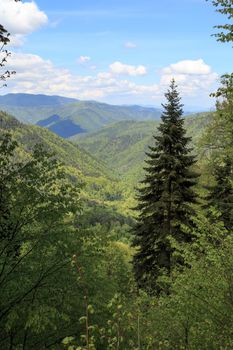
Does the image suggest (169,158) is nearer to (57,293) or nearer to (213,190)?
(213,190)

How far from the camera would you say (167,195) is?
24156 mm

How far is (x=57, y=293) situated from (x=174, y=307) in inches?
205

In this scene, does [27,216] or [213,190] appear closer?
[27,216]

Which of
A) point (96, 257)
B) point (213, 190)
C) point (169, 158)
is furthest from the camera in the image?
point (213, 190)

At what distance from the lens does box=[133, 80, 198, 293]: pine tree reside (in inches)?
952

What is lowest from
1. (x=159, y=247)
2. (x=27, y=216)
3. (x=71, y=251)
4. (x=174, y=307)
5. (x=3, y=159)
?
(x=159, y=247)

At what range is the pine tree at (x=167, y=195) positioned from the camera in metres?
24.2

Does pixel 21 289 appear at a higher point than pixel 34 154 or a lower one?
lower

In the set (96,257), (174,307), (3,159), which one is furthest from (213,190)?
(3,159)

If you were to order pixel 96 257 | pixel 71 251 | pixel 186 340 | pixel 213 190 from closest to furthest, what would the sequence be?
pixel 71 251, pixel 96 257, pixel 186 340, pixel 213 190

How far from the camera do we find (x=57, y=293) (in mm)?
8945

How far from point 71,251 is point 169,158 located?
1539cm

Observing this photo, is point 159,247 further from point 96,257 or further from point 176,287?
point 96,257

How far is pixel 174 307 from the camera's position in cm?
1277
